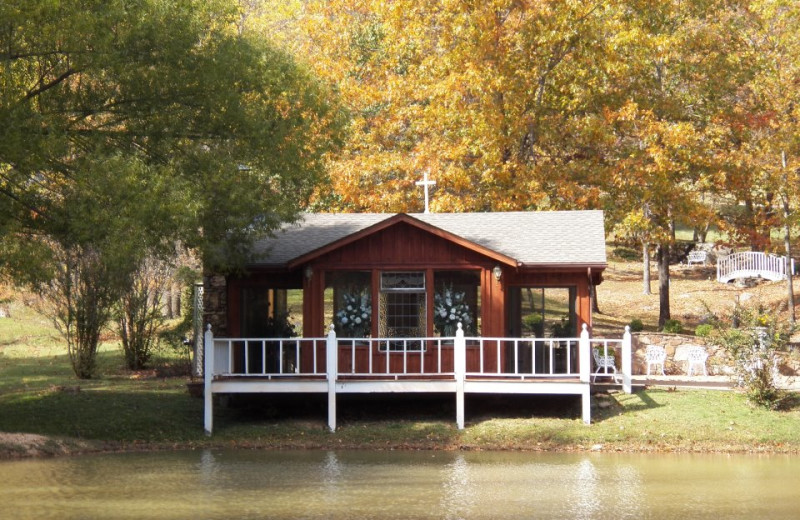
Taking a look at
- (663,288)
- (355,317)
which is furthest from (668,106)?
(355,317)

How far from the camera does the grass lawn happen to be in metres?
18.1

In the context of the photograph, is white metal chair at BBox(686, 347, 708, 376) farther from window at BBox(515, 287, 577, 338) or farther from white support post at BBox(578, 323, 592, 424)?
white support post at BBox(578, 323, 592, 424)

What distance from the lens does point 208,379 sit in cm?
1928

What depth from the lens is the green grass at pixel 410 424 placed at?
1819 cm

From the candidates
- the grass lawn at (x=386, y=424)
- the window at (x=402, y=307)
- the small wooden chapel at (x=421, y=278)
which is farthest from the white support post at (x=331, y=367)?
the window at (x=402, y=307)

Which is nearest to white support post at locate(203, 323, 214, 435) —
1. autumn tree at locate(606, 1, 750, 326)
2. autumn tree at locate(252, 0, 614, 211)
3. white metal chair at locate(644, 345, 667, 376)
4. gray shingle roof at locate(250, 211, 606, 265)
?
gray shingle roof at locate(250, 211, 606, 265)

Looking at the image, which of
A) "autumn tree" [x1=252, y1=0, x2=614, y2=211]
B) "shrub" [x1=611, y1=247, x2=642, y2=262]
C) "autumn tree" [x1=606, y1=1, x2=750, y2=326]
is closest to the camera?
"autumn tree" [x1=252, y1=0, x2=614, y2=211]

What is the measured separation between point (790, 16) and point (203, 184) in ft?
63.1

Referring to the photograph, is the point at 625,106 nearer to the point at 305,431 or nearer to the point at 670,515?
the point at 305,431

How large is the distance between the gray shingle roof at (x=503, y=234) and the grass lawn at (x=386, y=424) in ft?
9.19

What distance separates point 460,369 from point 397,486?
503 centimetres

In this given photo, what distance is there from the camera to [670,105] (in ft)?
97.5

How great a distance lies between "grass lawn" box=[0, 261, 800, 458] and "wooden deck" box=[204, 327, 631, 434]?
52 centimetres

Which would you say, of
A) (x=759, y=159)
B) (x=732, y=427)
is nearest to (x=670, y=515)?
(x=732, y=427)
